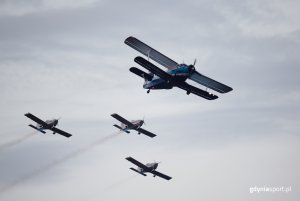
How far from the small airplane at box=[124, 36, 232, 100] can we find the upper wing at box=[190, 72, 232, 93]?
12.9 ft

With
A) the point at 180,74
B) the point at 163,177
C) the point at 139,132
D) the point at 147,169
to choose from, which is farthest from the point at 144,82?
the point at 163,177

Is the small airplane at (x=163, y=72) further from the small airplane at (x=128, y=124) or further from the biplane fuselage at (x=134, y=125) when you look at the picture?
the biplane fuselage at (x=134, y=125)

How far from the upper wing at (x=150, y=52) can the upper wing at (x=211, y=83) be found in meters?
4.75

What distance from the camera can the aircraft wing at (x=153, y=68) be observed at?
49.1m

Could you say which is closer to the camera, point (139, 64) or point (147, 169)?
point (139, 64)

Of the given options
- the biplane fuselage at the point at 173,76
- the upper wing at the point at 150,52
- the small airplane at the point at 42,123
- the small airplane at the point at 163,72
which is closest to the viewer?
the small airplane at the point at 163,72

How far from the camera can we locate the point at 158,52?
5347cm

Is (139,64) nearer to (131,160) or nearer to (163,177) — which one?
(131,160)

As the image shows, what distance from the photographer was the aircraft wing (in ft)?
161

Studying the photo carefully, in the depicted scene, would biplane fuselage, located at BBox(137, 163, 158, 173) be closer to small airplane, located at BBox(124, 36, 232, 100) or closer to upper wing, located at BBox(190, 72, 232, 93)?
upper wing, located at BBox(190, 72, 232, 93)

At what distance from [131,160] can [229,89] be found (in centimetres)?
2714

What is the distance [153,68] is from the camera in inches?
1981

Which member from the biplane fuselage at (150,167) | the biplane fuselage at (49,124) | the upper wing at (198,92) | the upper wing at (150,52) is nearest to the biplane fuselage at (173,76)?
the upper wing at (150,52)

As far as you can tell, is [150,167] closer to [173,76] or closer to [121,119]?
[121,119]
